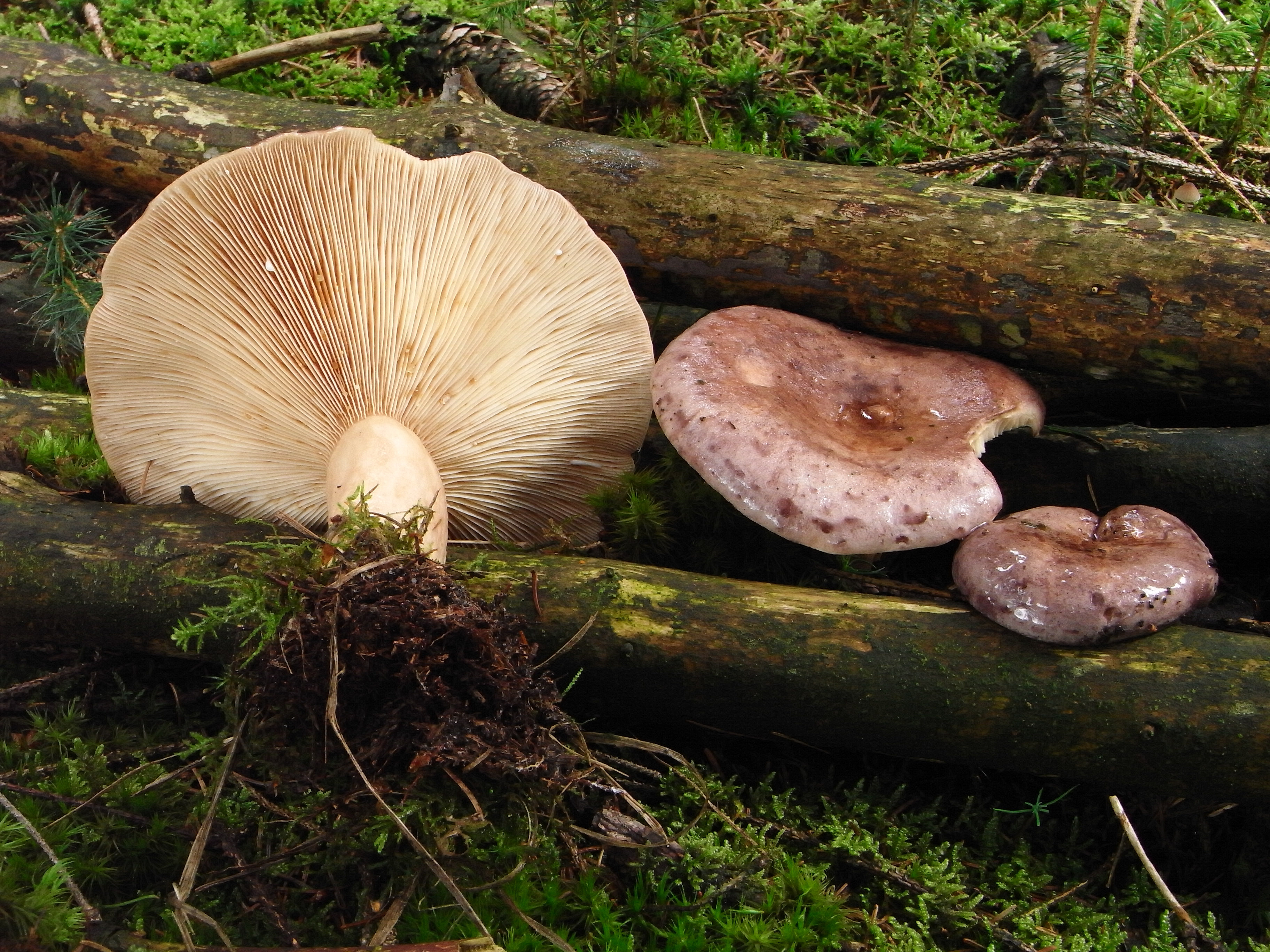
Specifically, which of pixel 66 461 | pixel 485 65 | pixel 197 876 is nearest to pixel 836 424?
pixel 197 876

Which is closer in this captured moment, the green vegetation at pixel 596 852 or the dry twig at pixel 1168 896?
the green vegetation at pixel 596 852

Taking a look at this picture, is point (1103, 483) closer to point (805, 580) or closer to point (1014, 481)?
point (1014, 481)

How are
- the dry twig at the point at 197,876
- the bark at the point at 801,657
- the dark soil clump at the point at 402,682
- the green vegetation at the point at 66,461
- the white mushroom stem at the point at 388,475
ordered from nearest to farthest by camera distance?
the dry twig at the point at 197,876 < the dark soil clump at the point at 402,682 < the bark at the point at 801,657 < the white mushroom stem at the point at 388,475 < the green vegetation at the point at 66,461

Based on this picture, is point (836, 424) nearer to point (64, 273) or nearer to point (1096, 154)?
point (1096, 154)

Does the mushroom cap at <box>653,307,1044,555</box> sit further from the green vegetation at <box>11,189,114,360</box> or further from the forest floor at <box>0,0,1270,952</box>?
the green vegetation at <box>11,189,114,360</box>

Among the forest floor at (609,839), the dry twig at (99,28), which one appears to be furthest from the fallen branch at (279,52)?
the forest floor at (609,839)

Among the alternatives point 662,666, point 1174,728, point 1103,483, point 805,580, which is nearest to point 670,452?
point 805,580

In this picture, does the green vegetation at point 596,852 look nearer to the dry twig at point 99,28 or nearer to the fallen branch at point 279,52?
the fallen branch at point 279,52
